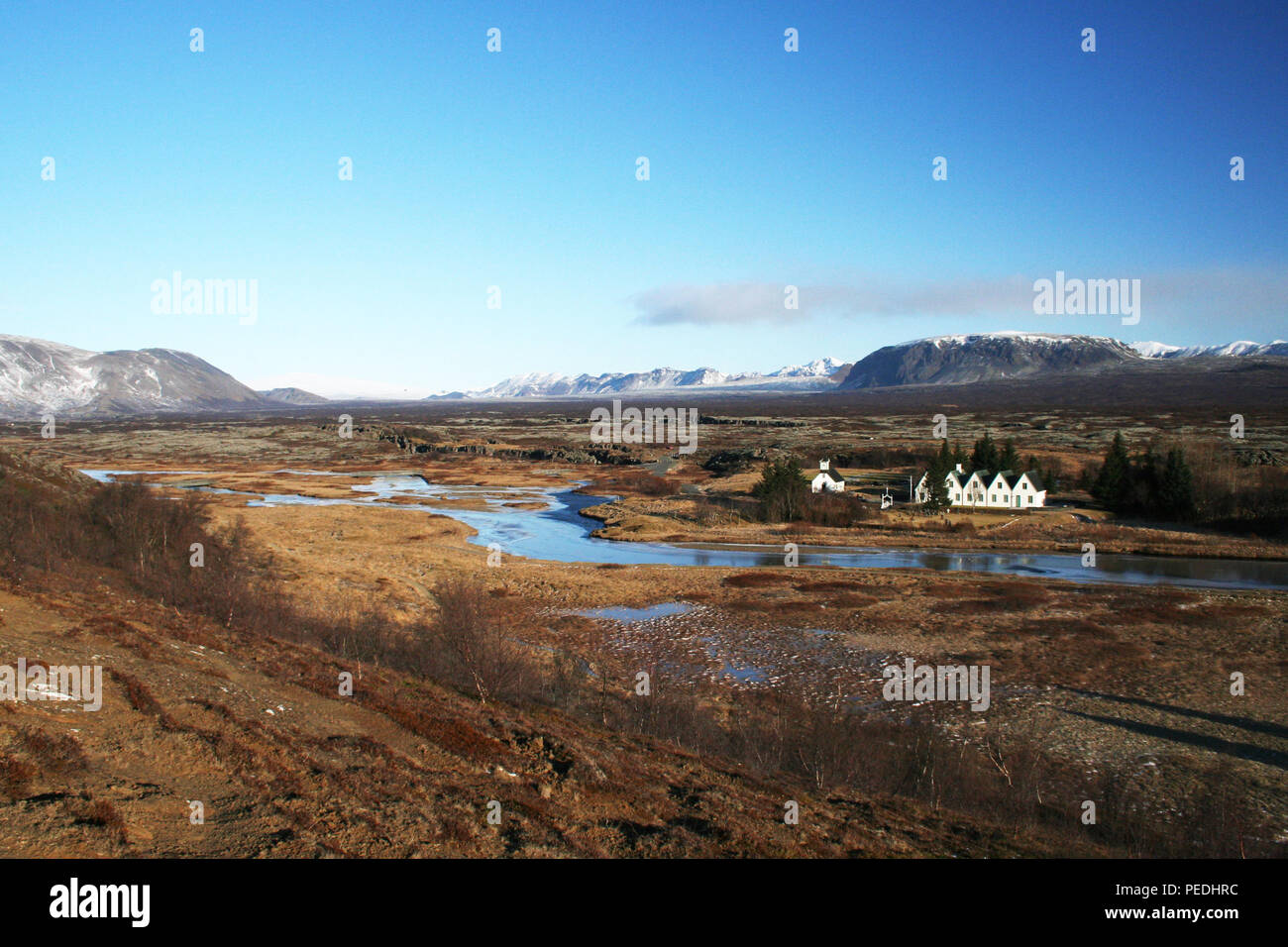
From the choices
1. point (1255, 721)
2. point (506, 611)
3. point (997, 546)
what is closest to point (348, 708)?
point (506, 611)

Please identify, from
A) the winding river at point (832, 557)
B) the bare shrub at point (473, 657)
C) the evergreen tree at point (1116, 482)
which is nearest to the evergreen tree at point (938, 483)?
the evergreen tree at point (1116, 482)

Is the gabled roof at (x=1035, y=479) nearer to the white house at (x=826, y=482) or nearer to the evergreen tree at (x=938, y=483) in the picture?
the evergreen tree at (x=938, y=483)

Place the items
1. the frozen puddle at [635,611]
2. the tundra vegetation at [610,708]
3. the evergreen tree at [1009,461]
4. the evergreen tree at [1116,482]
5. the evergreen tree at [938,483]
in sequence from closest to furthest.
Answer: the tundra vegetation at [610,708] < the frozen puddle at [635,611] < the evergreen tree at [938,483] < the evergreen tree at [1116,482] < the evergreen tree at [1009,461]

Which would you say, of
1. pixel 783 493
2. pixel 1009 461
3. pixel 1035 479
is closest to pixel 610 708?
pixel 783 493

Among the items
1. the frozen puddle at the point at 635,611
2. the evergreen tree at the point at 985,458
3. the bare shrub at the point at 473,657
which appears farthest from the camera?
the evergreen tree at the point at 985,458

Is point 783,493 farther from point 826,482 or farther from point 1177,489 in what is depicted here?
point 1177,489

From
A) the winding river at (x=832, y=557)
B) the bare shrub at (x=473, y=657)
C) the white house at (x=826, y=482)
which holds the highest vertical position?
the white house at (x=826, y=482)

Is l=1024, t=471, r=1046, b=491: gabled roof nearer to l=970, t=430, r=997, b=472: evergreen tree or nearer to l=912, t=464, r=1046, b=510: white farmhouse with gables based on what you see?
l=912, t=464, r=1046, b=510: white farmhouse with gables
